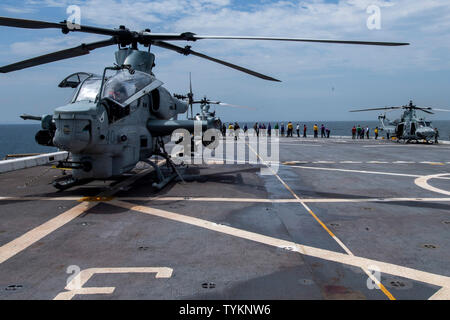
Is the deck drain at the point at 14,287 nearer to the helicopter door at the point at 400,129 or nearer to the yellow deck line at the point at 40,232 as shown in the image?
the yellow deck line at the point at 40,232

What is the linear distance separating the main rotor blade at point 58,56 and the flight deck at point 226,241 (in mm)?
3955

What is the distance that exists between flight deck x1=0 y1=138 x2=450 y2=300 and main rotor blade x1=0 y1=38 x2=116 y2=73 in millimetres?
3955

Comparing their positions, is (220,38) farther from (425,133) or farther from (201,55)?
(425,133)

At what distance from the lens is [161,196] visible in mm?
10688

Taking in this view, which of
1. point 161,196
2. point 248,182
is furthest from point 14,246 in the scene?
point 248,182

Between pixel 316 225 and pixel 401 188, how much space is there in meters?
5.88

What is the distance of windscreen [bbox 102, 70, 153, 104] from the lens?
10.2 meters

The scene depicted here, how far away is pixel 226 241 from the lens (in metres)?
6.55

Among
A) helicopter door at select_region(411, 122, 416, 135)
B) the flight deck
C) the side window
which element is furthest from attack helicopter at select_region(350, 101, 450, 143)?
the side window

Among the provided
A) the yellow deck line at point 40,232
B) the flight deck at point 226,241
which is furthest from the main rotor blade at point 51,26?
the yellow deck line at point 40,232

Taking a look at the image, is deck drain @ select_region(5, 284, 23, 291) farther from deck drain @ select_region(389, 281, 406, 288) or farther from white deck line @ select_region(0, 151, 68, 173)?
white deck line @ select_region(0, 151, 68, 173)

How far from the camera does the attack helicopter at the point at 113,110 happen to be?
29.0 feet

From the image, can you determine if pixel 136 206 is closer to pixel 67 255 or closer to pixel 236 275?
pixel 67 255
